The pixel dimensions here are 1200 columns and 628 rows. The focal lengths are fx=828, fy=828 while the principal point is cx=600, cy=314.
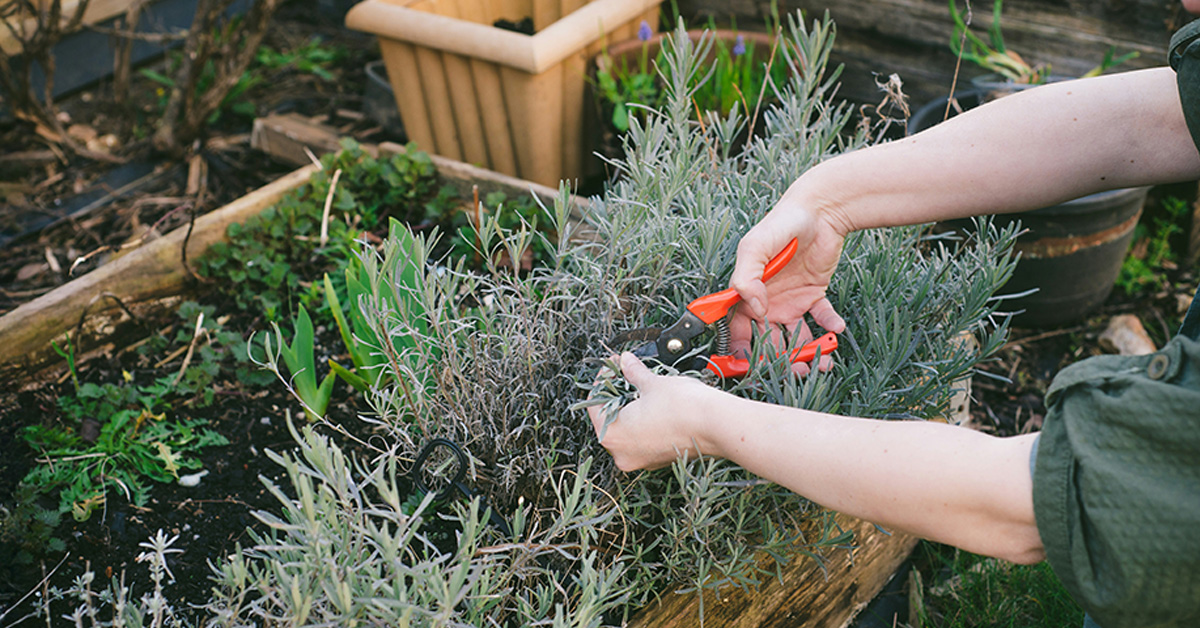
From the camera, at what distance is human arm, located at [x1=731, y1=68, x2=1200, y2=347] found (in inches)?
48.3

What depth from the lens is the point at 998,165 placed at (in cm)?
127

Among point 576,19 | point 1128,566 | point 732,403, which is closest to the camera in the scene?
point 1128,566

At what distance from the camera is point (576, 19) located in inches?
103

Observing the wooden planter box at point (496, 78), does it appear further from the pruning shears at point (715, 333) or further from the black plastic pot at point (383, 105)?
the pruning shears at point (715, 333)

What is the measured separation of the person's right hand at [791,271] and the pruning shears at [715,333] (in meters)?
0.02

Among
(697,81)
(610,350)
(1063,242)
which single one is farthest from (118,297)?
(1063,242)

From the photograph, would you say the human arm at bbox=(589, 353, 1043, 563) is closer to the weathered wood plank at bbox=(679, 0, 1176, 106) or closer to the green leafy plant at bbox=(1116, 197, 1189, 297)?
the weathered wood plank at bbox=(679, 0, 1176, 106)

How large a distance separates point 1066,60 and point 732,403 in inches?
98.3

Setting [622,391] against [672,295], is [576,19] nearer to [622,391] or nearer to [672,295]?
[672,295]

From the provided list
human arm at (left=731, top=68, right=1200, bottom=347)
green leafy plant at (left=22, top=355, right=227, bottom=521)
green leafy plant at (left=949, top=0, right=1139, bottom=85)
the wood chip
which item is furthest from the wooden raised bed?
green leafy plant at (left=949, top=0, right=1139, bottom=85)

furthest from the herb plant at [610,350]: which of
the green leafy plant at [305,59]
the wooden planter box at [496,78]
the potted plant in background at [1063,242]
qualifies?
the green leafy plant at [305,59]

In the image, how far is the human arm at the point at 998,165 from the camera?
1226 millimetres

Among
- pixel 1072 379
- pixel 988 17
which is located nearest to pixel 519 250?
pixel 1072 379

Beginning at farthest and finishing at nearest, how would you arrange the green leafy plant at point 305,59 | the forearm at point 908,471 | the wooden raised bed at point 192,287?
the green leafy plant at point 305,59 → the wooden raised bed at point 192,287 → the forearm at point 908,471
